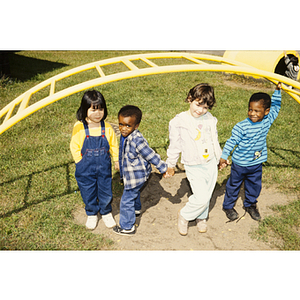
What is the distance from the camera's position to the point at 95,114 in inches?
115

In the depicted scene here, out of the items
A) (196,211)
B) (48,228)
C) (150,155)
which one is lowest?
(48,228)

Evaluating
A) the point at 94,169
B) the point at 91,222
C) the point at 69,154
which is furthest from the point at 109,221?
the point at 69,154

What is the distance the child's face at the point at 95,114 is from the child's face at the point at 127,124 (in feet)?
0.71

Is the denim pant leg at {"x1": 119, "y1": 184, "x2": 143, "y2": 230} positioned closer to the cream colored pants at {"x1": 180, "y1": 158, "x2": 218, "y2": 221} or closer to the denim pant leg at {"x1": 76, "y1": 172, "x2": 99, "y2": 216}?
the denim pant leg at {"x1": 76, "y1": 172, "x2": 99, "y2": 216}

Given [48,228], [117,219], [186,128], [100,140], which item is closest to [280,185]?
[186,128]

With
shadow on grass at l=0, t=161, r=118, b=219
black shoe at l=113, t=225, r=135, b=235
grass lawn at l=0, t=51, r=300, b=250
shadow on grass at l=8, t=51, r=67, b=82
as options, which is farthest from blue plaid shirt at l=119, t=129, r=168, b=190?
shadow on grass at l=8, t=51, r=67, b=82

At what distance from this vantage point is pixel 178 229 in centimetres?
352

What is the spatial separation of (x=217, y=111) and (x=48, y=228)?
5.47 m

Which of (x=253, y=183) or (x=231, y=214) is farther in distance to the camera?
(x=231, y=214)

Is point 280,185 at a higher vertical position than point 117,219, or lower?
higher

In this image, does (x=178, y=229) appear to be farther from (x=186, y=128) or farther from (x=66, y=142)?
(x=66, y=142)

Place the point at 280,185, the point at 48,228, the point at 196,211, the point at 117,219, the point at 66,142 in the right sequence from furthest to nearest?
the point at 66,142, the point at 280,185, the point at 117,219, the point at 48,228, the point at 196,211

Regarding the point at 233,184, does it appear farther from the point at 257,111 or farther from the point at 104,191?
the point at 104,191

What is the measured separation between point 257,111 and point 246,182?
98 centimetres
